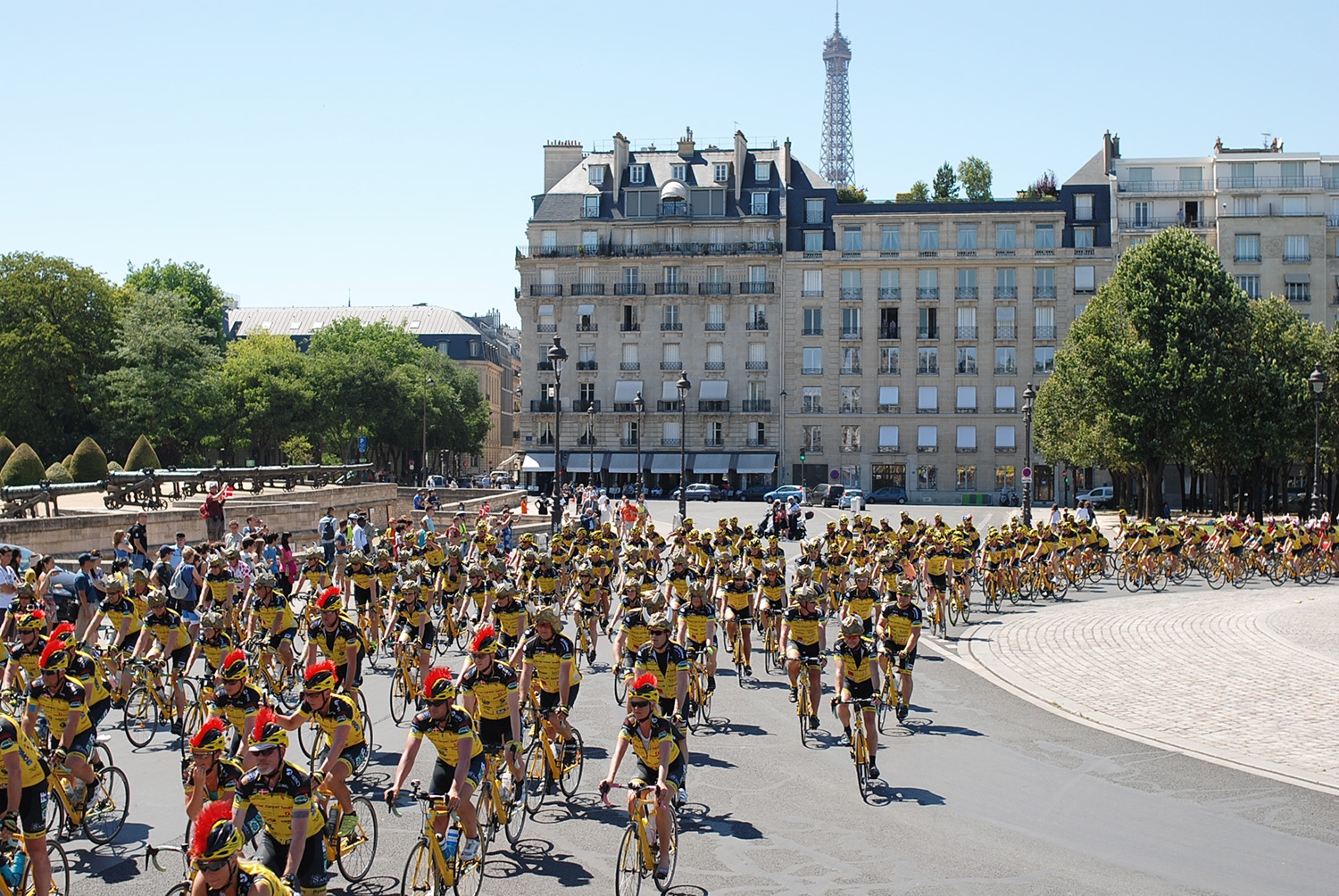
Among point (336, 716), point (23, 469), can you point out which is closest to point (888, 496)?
point (23, 469)

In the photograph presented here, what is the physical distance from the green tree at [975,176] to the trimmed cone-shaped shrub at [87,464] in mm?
71112

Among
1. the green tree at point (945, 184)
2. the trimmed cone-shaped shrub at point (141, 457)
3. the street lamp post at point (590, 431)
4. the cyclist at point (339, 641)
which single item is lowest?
the cyclist at point (339, 641)

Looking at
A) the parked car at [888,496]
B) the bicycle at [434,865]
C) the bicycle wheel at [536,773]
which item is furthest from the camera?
the parked car at [888,496]

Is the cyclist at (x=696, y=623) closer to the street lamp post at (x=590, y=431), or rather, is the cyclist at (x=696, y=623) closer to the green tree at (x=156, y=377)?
the green tree at (x=156, y=377)

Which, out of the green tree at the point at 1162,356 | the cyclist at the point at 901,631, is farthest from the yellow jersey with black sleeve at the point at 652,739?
the green tree at the point at 1162,356

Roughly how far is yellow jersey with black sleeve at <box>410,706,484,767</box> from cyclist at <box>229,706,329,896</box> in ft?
4.58

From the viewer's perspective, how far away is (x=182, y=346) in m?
65.0

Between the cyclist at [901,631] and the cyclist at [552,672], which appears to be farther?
the cyclist at [901,631]

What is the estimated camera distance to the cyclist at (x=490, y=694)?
33.6 ft

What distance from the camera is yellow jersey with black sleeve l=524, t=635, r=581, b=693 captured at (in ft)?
38.0

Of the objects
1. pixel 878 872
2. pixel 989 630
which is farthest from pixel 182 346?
pixel 878 872

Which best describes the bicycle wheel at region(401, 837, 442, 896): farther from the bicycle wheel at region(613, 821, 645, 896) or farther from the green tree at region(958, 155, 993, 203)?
the green tree at region(958, 155, 993, 203)

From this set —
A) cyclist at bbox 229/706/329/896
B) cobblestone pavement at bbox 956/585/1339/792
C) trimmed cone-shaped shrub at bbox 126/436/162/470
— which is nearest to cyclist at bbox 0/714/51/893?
cyclist at bbox 229/706/329/896

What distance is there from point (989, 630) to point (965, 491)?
55289 millimetres
